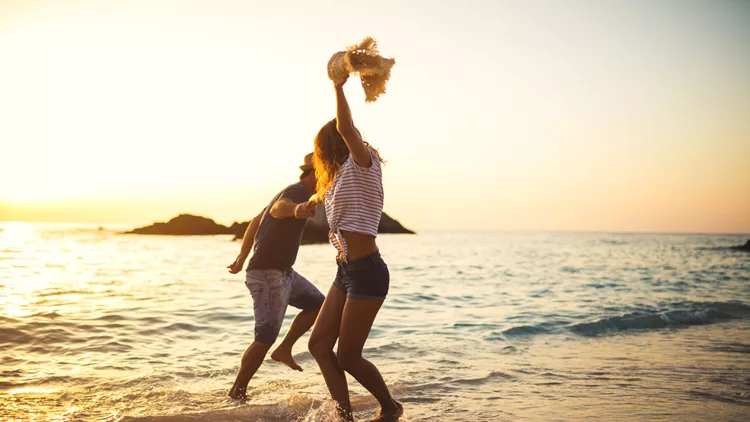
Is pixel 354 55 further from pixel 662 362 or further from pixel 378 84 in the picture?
pixel 662 362

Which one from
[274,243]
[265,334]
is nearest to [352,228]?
[274,243]

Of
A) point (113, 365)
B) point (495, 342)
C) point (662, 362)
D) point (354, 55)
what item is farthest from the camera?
point (495, 342)

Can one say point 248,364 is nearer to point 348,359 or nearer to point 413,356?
point 348,359

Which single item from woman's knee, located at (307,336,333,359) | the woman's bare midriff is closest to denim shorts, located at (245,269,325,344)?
woman's knee, located at (307,336,333,359)

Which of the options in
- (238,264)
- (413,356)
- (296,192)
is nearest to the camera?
(296,192)

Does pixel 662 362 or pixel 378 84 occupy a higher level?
pixel 378 84

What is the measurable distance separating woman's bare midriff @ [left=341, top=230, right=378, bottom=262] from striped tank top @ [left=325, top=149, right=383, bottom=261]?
0.11 feet

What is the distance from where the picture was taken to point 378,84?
3926 millimetres

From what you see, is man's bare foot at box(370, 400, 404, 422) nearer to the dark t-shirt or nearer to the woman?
the woman

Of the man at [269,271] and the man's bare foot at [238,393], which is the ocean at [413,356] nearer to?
the man's bare foot at [238,393]

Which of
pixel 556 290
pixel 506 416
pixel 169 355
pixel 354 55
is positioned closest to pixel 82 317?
pixel 169 355

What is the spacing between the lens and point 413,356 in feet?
26.9

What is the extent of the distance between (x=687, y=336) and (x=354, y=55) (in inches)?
358

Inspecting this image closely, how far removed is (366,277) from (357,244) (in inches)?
9.7
